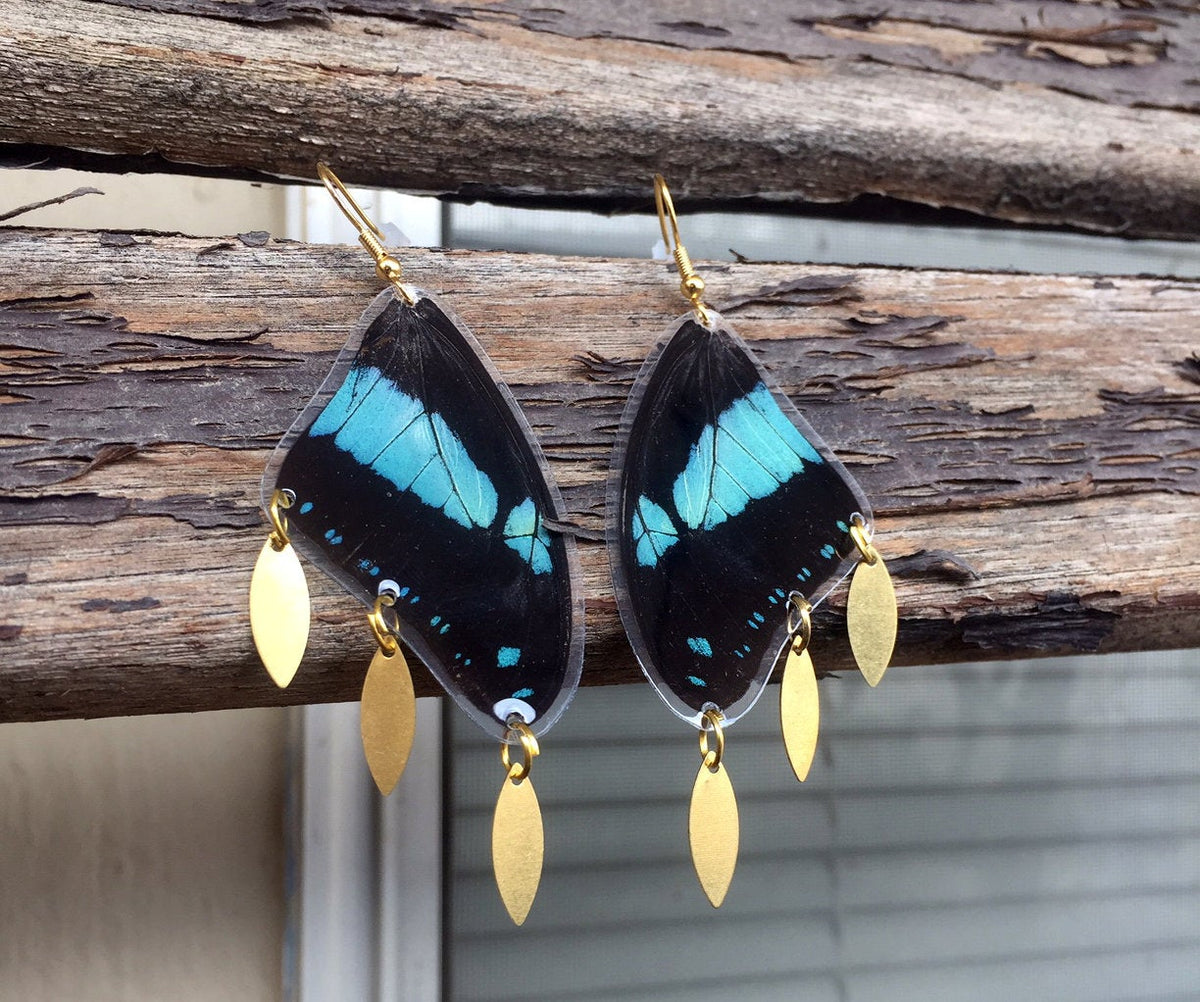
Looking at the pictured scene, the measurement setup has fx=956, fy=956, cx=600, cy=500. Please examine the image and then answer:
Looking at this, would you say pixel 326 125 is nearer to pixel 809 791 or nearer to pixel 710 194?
pixel 710 194

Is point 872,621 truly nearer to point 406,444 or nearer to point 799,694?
point 799,694

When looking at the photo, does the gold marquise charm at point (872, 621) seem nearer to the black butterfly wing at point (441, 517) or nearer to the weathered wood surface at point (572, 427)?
the weathered wood surface at point (572, 427)

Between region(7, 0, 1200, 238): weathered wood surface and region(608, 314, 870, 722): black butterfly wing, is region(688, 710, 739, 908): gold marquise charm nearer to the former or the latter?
region(608, 314, 870, 722): black butterfly wing

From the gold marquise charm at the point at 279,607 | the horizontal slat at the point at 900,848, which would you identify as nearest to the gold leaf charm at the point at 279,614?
the gold marquise charm at the point at 279,607

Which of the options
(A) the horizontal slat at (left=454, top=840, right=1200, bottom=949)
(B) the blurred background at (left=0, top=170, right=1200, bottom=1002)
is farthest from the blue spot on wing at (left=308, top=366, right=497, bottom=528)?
(A) the horizontal slat at (left=454, top=840, right=1200, bottom=949)

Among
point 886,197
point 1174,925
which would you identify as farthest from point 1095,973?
point 886,197
